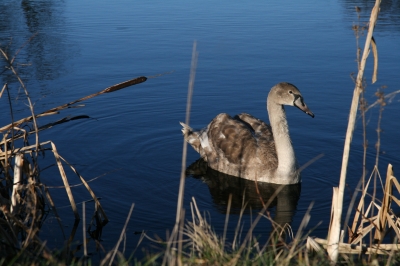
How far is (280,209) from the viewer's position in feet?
25.3

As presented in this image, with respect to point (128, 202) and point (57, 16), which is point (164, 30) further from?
point (128, 202)

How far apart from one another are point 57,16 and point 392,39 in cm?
939

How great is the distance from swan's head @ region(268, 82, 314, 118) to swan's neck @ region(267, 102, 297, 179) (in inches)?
4.8

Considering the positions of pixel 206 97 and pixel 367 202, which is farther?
pixel 206 97

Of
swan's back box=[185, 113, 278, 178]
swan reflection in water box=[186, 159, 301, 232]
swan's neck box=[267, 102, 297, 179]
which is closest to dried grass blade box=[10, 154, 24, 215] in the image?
swan reflection in water box=[186, 159, 301, 232]

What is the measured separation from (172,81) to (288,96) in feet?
14.1

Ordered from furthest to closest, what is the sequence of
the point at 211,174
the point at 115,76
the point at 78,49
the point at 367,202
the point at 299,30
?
the point at 299,30, the point at 78,49, the point at 115,76, the point at 211,174, the point at 367,202

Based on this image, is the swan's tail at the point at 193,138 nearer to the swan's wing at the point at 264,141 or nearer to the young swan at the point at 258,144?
the young swan at the point at 258,144

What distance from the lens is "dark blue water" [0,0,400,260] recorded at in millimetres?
8141

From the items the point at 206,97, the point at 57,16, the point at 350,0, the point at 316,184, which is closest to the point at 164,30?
the point at 57,16

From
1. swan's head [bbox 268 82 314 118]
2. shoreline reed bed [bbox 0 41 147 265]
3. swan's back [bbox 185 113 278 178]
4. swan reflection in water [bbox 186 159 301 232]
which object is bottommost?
swan reflection in water [bbox 186 159 301 232]

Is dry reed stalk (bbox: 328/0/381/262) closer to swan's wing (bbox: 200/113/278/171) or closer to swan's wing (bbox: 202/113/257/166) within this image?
swan's wing (bbox: 200/113/278/171)

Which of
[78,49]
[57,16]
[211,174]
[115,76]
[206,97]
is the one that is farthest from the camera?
[57,16]

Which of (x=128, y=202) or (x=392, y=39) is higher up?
(x=392, y=39)
